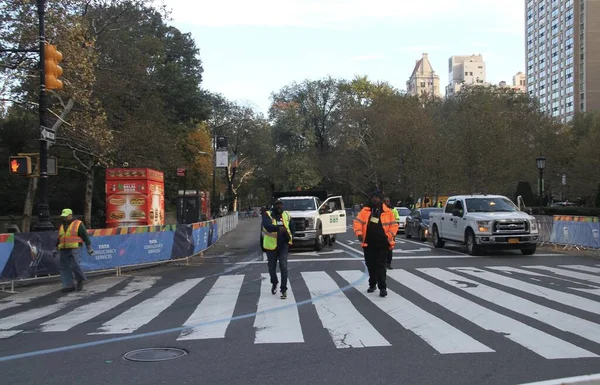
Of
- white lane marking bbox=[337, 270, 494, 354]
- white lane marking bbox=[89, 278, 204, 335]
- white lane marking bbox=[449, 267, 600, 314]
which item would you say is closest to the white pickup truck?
white lane marking bbox=[449, 267, 600, 314]

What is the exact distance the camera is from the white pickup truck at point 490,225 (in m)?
16.4

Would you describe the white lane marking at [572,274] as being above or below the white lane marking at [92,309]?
above

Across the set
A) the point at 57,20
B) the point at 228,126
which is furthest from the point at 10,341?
the point at 228,126

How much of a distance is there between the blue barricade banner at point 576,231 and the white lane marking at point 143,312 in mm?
13822

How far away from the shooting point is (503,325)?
7.00 m

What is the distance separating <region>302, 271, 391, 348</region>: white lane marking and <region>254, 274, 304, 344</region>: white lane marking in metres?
0.43

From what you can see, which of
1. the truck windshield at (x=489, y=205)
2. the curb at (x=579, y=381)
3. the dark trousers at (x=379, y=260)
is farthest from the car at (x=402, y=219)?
the curb at (x=579, y=381)

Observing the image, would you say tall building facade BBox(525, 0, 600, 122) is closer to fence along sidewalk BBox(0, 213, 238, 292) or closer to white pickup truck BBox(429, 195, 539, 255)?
white pickup truck BBox(429, 195, 539, 255)

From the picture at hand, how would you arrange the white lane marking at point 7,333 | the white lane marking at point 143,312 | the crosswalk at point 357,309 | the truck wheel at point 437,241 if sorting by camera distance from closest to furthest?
the crosswalk at point 357,309 → the white lane marking at point 7,333 → the white lane marking at point 143,312 → the truck wheel at point 437,241

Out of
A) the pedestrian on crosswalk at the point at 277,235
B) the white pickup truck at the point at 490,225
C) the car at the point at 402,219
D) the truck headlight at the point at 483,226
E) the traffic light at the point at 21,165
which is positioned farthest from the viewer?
the car at the point at 402,219

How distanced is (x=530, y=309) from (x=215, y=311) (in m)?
5.05

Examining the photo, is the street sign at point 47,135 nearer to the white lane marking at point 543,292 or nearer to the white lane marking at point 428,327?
the white lane marking at point 428,327

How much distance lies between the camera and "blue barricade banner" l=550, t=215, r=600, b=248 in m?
17.3

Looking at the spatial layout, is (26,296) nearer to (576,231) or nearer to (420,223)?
(576,231)
